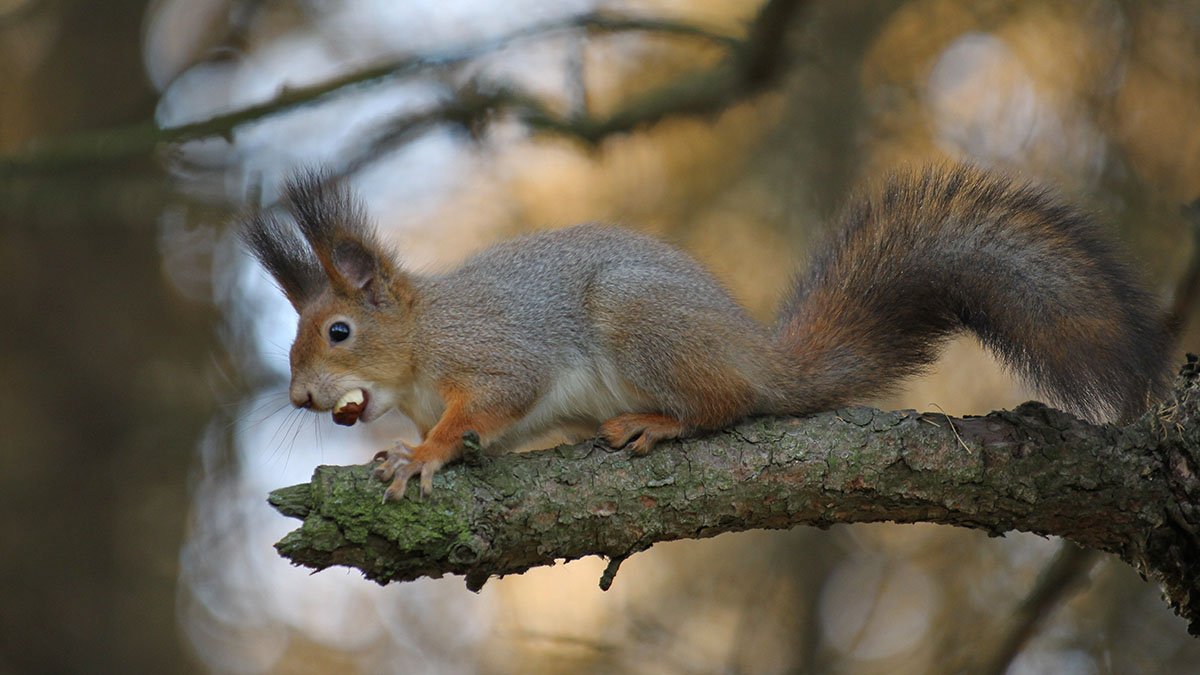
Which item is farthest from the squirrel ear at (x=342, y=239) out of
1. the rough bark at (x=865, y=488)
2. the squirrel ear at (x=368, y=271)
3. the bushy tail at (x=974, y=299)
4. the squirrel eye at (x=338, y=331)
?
the bushy tail at (x=974, y=299)

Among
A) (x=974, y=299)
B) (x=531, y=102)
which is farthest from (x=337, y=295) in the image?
(x=974, y=299)

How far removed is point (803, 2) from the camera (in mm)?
3426

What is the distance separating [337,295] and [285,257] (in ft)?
0.72

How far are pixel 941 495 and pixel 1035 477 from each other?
0.23 m

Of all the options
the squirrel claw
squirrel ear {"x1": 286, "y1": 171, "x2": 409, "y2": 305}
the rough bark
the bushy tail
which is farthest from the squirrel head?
the bushy tail

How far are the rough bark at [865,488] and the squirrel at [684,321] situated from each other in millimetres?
116

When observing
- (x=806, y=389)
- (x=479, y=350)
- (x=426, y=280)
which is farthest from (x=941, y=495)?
(x=426, y=280)

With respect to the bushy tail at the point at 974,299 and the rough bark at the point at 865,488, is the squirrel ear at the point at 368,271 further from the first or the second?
the bushy tail at the point at 974,299

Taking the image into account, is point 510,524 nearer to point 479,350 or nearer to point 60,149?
point 479,350

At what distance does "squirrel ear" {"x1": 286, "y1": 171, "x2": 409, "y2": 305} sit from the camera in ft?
9.28

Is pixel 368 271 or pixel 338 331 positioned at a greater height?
pixel 368 271

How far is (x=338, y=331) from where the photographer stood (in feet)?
9.48

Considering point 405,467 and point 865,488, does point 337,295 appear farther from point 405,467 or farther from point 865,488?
point 865,488

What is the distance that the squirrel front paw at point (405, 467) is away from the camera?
2180mm
